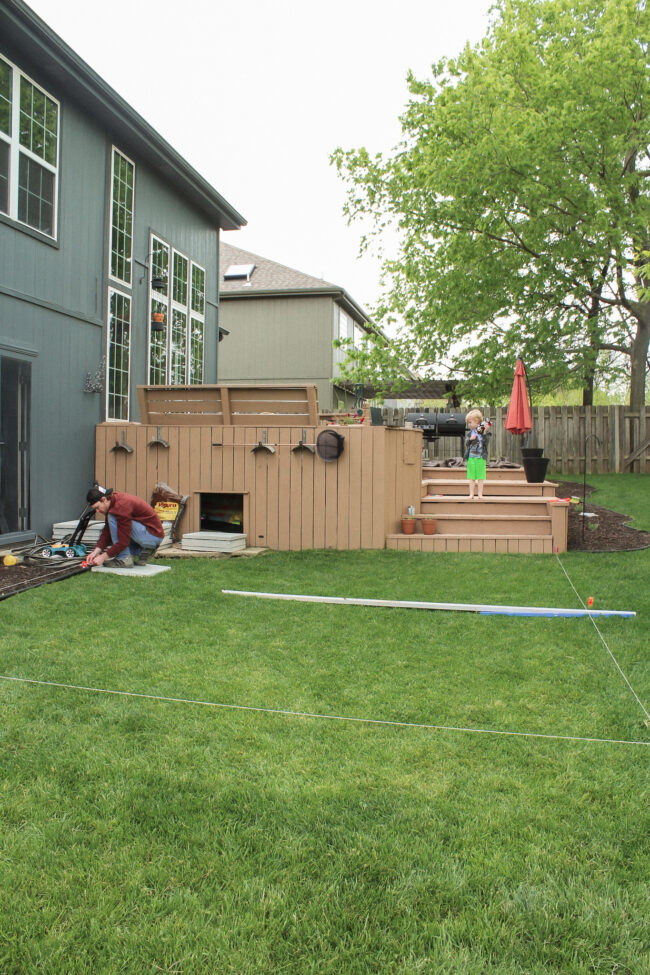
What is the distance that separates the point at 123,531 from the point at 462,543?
3.77 m

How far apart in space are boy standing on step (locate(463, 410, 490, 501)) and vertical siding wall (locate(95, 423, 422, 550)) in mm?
904

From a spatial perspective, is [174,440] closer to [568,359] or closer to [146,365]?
[146,365]

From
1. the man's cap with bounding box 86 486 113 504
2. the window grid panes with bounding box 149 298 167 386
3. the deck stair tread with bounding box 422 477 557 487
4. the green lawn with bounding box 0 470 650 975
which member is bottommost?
the green lawn with bounding box 0 470 650 975

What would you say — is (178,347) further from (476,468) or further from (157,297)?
(476,468)

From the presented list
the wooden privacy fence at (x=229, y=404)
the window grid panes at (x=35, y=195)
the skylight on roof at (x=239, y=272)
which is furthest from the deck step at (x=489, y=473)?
the skylight on roof at (x=239, y=272)

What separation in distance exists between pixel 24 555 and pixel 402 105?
47.3ft

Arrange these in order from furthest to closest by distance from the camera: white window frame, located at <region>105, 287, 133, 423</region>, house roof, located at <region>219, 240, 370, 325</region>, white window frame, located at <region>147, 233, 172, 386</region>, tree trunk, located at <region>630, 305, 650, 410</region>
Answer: house roof, located at <region>219, 240, 370, 325</region>, tree trunk, located at <region>630, 305, 650, 410</region>, white window frame, located at <region>147, 233, 172, 386</region>, white window frame, located at <region>105, 287, 133, 423</region>

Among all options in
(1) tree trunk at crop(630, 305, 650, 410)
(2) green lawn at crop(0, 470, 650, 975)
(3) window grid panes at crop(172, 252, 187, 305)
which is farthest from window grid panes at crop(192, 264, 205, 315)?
(1) tree trunk at crop(630, 305, 650, 410)

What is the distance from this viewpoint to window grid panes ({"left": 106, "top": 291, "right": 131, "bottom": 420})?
32.0 feet

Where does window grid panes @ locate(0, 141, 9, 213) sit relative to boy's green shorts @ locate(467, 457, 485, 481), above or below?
above

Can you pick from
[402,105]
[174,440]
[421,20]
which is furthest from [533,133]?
[174,440]

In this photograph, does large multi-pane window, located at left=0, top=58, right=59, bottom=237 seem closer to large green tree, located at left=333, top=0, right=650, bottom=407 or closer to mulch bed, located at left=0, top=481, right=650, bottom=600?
mulch bed, located at left=0, top=481, right=650, bottom=600

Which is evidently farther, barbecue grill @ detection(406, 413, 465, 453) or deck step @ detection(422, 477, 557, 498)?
barbecue grill @ detection(406, 413, 465, 453)

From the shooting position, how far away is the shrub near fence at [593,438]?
53.6 feet
